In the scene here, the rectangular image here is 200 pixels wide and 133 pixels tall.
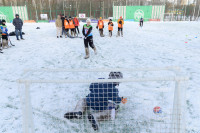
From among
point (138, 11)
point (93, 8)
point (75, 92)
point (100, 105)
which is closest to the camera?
point (100, 105)

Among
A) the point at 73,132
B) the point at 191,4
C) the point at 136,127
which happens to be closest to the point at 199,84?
the point at 136,127

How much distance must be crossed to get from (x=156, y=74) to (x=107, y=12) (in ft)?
96.4

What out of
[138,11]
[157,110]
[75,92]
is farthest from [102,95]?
[138,11]

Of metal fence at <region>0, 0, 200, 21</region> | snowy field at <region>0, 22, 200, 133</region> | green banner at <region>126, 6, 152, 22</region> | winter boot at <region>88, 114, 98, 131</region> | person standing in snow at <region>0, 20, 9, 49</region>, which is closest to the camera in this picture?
winter boot at <region>88, 114, 98, 131</region>

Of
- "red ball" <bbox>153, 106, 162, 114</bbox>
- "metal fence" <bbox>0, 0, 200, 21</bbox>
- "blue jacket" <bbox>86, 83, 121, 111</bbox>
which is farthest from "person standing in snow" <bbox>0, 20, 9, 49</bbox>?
"metal fence" <bbox>0, 0, 200, 21</bbox>

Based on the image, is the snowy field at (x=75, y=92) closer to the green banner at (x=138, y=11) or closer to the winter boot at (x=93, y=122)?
the winter boot at (x=93, y=122)

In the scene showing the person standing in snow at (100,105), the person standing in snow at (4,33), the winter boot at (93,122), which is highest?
the person standing in snow at (4,33)

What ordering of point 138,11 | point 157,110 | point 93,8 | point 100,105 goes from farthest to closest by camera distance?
1. point 93,8
2. point 138,11
3. point 157,110
4. point 100,105

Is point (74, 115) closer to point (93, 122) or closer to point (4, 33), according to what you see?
point (93, 122)

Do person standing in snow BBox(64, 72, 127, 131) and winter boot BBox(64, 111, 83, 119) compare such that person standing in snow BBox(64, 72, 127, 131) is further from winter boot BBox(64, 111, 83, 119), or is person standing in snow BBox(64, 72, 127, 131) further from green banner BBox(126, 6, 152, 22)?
green banner BBox(126, 6, 152, 22)

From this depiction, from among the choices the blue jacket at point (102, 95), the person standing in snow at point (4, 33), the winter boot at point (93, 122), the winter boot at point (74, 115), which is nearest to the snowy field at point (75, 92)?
the winter boot at point (74, 115)

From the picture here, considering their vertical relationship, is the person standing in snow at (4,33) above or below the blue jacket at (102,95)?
above

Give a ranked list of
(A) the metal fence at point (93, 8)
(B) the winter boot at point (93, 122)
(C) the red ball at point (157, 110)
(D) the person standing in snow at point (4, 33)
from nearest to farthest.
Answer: (B) the winter boot at point (93, 122) < (C) the red ball at point (157, 110) < (D) the person standing in snow at point (4, 33) < (A) the metal fence at point (93, 8)

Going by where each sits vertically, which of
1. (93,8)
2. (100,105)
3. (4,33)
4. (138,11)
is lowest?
(100,105)
